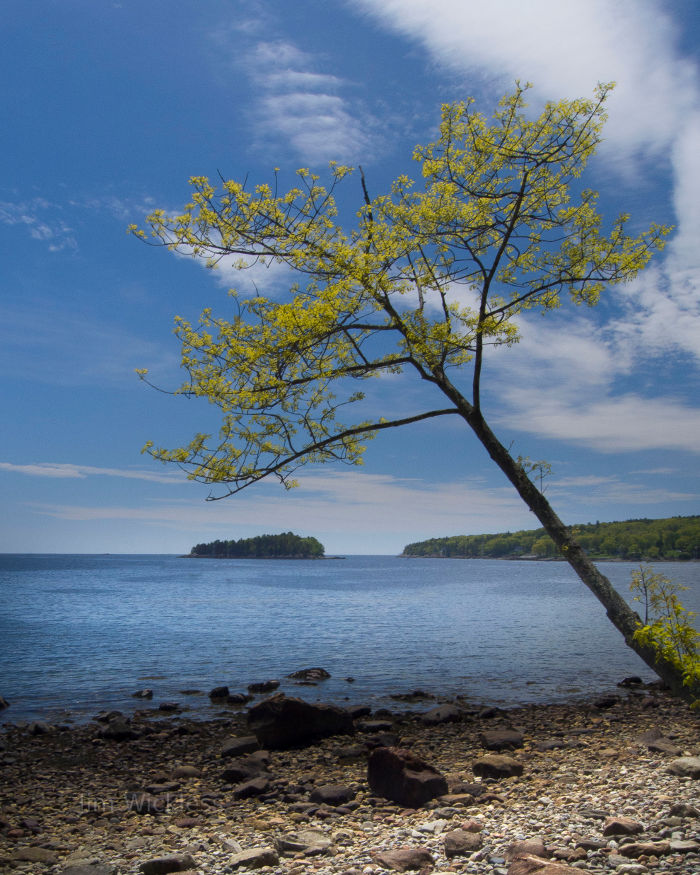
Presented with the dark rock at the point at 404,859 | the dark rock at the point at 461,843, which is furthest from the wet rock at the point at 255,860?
the dark rock at the point at 461,843

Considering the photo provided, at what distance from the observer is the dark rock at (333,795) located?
388 inches

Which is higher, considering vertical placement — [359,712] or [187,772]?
[187,772]

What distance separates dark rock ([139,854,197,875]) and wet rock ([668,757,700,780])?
8.06 metres

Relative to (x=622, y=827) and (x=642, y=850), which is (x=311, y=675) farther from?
(x=642, y=850)

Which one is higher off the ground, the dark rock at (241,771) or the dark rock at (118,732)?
the dark rock at (241,771)

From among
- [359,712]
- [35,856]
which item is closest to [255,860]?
[35,856]

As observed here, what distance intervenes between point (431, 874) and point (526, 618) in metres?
44.6

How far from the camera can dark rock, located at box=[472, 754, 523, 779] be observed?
10.8 m

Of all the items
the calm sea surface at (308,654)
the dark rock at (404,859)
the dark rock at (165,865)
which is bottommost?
the calm sea surface at (308,654)

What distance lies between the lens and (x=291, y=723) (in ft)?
46.6

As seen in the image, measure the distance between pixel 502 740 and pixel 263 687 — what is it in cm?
1173

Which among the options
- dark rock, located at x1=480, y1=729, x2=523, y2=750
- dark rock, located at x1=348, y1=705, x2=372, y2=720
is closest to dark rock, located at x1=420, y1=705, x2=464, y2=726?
dark rock, located at x1=348, y1=705, x2=372, y2=720

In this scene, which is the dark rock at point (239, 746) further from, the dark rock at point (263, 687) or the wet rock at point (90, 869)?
the dark rock at point (263, 687)

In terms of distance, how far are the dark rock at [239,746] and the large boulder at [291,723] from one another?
0.20 metres
